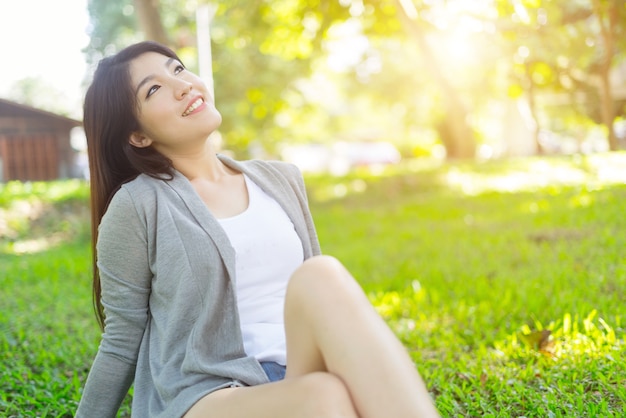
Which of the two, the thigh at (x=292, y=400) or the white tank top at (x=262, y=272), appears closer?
the thigh at (x=292, y=400)

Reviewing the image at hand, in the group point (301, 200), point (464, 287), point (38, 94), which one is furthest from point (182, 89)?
Answer: point (38, 94)

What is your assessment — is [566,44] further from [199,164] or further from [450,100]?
[199,164]

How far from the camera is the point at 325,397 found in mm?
1730

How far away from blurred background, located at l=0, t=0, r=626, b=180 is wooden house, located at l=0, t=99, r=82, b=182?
0.12 metres

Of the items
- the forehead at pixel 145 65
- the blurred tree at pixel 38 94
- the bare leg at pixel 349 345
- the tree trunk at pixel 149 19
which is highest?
the blurred tree at pixel 38 94

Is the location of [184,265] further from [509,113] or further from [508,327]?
Answer: [509,113]

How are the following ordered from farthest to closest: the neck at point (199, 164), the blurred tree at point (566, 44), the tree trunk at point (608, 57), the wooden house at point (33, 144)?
the wooden house at point (33, 144)
the tree trunk at point (608, 57)
the blurred tree at point (566, 44)
the neck at point (199, 164)

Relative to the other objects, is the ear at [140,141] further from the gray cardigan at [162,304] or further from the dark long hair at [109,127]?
the gray cardigan at [162,304]

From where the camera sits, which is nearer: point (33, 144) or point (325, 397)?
point (325, 397)

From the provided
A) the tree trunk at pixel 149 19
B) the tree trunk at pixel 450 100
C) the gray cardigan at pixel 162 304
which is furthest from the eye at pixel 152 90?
the tree trunk at pixel 450 100

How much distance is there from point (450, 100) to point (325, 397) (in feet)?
39.2

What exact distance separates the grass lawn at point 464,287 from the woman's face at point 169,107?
4.42ft

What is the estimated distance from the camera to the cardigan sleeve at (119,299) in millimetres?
2148


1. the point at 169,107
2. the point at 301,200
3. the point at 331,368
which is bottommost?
the point at 331,368
